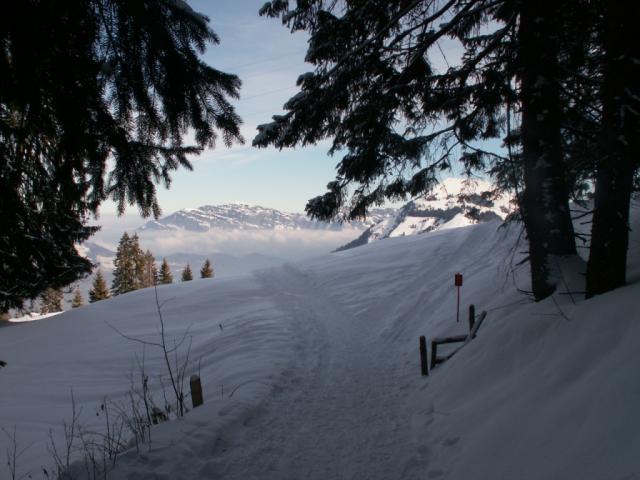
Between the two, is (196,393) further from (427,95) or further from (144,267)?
(144,267)

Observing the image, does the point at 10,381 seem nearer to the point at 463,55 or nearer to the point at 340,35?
the point at 340,35

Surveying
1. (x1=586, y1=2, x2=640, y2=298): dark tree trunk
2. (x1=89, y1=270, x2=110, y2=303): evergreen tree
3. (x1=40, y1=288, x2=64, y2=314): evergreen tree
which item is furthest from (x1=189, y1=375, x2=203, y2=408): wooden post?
(x1=89, y1=270, x2=110, y2=303): evergreen tree

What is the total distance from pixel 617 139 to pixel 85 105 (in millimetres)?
5362

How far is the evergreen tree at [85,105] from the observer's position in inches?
84.9

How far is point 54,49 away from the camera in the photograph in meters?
2.20

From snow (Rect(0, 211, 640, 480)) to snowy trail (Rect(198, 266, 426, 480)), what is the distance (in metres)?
0.03

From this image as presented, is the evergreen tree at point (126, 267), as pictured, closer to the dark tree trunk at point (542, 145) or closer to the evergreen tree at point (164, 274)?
the evergreen tree at point (164, 274)

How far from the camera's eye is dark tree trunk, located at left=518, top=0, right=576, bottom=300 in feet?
17.8

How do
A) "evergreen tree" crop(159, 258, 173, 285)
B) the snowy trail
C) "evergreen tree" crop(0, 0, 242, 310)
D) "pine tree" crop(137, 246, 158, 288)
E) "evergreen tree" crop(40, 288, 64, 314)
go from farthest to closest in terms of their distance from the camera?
"evergreen tree" crop(159, 258, 173, 285), "pine tree" crop(137, 246, 158, 288), "evergreen tree" crop(40, 288, 64, 314), the snowy trail, "evergreen tree" crop(0, 0, 242, 310)

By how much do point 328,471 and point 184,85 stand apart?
175 inches

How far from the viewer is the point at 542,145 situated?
5875 mm

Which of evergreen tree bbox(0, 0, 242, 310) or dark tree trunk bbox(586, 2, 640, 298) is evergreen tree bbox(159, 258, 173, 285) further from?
dark tree trunk bbox(586, 2, 640, 298)

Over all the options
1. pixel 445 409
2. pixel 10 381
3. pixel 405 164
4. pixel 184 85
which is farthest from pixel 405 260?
pixel 184 85

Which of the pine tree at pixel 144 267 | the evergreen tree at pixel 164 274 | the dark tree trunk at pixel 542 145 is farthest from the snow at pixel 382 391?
the evergreen tree at pixel 164 274
